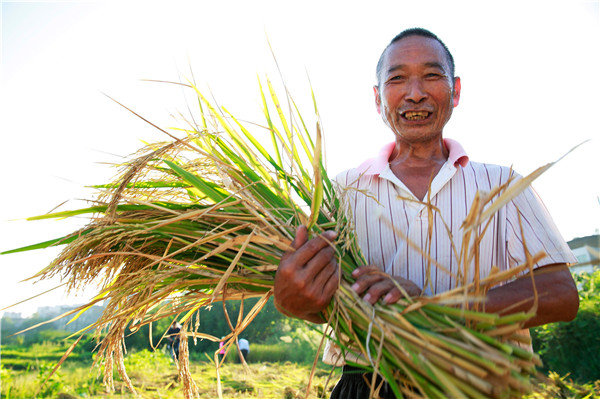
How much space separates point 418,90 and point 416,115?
0.30 ft

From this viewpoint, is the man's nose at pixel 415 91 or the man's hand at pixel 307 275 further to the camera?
the man's nose at pixel 415 91

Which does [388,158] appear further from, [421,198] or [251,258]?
[251,258]

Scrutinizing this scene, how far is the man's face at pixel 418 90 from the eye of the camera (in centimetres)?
162

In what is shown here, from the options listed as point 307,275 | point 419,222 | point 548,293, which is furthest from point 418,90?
point 307,275

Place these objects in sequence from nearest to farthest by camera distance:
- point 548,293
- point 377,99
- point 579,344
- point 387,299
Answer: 1. point 387,299
2. point 548,293
3. point 377,99
4. point 579,344

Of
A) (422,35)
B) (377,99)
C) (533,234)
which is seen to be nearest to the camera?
(533,234)

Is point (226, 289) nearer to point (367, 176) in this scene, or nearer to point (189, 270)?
point (189, 270)

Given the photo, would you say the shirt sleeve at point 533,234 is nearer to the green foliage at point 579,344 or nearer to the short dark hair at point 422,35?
the short dark hair at point 422,35

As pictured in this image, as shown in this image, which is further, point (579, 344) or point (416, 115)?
point (579, 344)

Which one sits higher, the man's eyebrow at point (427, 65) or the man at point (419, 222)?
the man's eyebrow at point (427, 65)

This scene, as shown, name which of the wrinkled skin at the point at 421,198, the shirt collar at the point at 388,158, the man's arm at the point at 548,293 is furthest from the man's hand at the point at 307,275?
the shirt collar at the point at 388,158

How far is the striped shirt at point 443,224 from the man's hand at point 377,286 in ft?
0.58

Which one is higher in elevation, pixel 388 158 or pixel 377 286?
pixel 388 158

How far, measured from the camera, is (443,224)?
1.44 metres
